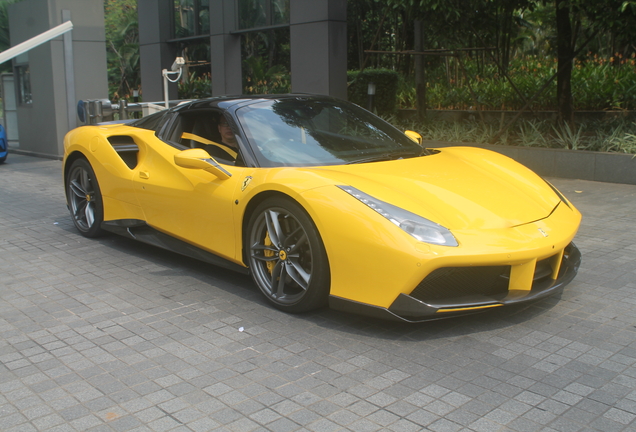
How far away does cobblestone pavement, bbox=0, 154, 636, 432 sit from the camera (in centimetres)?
279

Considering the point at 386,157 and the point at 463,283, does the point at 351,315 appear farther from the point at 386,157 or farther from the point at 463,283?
the point at 386,157

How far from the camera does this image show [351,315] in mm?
4059

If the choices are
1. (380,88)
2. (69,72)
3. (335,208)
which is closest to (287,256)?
(335,208)

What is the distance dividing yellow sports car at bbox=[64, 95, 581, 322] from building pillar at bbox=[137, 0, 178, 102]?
1175cm

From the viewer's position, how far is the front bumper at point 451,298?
346 centimetres

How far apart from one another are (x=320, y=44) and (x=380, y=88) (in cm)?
435

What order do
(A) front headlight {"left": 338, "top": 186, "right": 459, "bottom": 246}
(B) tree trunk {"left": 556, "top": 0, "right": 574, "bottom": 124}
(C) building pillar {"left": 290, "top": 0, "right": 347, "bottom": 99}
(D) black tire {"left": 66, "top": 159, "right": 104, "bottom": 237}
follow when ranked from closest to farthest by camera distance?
(A) front headlight {"left": 338, "top": 186, "right": 459, "bottom": 246}
(D) black tire {"left": 66, "top": 159, "right": 104, "bottom": 237}
(B) tree trunk {"left": 556, "top": 0, "right": 574, "bottom": 124}
(C) building pillar {"left": 290, "top": 0, "right": 347, "bottom": 99}

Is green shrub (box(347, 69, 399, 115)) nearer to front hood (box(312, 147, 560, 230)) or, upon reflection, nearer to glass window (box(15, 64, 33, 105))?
glass window (box(15, 64, 33, 105))

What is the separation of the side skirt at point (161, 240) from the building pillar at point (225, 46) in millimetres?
9416

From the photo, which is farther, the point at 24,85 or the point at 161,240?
the point at 24,85

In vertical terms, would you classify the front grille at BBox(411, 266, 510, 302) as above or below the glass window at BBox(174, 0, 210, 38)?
below

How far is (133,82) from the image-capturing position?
3438cm

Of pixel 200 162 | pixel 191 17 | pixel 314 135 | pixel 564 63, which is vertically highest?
pixel 191 17

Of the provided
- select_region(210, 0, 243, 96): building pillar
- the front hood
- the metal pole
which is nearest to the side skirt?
the front hood
